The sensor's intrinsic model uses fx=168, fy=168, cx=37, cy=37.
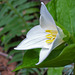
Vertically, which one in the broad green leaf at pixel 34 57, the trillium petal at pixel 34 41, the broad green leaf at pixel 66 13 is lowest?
the broad green leaf at pixel 34 57

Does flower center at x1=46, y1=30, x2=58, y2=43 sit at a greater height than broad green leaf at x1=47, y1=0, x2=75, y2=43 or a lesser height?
lesser

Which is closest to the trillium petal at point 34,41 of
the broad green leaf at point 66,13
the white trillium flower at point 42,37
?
the white trillium flower at point 42,37

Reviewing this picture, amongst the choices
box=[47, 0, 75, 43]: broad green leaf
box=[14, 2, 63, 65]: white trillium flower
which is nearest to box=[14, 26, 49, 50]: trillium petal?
box=[14, 2, 63, 65]: white trillium flower

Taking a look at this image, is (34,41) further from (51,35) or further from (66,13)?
(66,13)

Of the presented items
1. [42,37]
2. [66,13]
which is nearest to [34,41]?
[42,37]

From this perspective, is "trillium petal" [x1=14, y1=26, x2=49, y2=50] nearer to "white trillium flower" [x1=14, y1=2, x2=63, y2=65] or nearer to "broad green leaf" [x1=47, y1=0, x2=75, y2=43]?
"white trillium flower" [x1=14, y1=2, x2=63, y2=65]

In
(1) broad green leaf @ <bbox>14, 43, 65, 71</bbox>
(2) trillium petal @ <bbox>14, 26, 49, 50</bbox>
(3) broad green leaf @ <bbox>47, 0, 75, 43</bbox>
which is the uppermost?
(3) broad green leaf @ <bbox>47, 0, 75, 43</bbox>

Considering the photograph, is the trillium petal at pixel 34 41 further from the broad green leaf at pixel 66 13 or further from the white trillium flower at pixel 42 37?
the broad green leaf at pixel 66 13

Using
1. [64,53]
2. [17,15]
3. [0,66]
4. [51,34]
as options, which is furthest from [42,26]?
[0,66]
